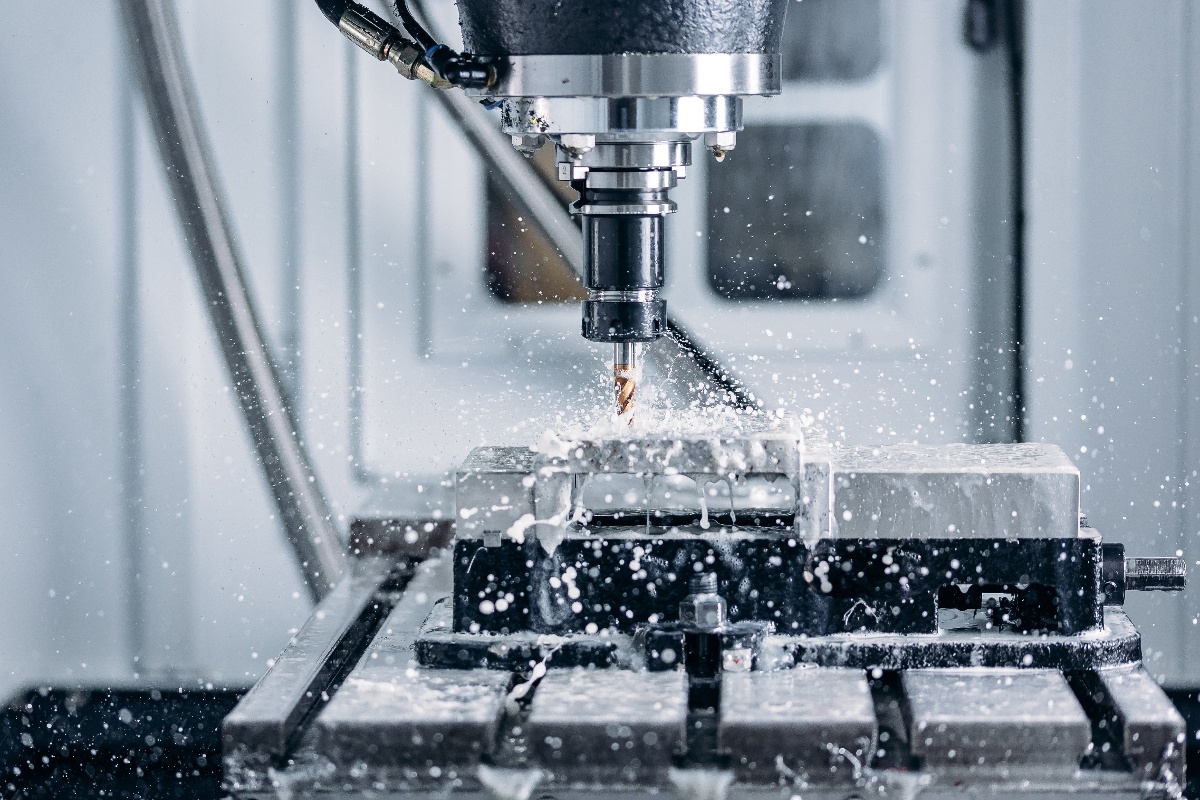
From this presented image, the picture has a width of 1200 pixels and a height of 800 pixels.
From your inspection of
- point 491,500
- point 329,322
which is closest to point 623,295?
point 491,500

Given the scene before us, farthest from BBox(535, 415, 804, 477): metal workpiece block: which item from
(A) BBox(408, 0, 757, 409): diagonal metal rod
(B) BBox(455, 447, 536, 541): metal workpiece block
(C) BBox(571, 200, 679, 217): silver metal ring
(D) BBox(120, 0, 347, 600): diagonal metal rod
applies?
(D) BBox(120, 0, 347, 600): diagonal metal rod

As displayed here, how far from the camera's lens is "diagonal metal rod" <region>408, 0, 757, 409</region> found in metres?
1.63

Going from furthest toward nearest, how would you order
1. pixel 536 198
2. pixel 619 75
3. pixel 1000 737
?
pixel 536 198, pixel 619 75, pixel 1000 737

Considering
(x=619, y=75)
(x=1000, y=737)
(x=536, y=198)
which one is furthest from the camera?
(x=536, y=198)

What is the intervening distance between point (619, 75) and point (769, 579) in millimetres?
358

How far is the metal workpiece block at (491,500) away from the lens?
102 cm

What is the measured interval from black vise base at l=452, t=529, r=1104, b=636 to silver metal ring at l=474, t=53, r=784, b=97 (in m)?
0.30

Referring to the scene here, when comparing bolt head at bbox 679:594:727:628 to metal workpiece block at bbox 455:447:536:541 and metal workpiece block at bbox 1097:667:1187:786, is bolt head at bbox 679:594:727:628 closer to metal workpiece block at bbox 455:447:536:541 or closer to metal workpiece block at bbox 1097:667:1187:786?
metal workpiece block at bbox 455:447:536:541

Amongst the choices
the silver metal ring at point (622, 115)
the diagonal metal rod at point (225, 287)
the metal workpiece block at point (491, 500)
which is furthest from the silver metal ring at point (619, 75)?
the diagonal metal rod at point (225, 287)

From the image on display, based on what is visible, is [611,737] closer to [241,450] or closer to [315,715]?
[315,715]

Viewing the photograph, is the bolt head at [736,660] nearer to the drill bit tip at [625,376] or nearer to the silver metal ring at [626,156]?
the drill bit tip at [625,376]

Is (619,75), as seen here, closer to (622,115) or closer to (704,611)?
(622,115)

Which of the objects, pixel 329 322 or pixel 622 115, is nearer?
pixel 622 115

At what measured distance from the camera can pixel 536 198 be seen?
5.36 ft
